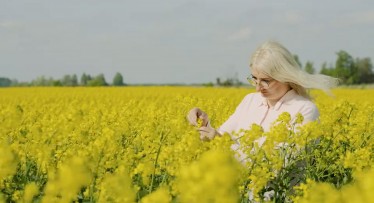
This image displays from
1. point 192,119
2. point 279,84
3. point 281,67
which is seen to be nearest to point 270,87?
point 279,84

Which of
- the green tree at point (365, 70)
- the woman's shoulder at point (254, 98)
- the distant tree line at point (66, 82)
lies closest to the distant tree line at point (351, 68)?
the green tree at point (365, 70)

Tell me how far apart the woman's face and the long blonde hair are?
0.10 feet

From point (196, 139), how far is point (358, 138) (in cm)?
173

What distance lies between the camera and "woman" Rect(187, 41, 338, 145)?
3.79 metres

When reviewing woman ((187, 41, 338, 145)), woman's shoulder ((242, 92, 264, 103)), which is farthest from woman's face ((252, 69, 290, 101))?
woman's shoulder ((242, 92, 264, 103))

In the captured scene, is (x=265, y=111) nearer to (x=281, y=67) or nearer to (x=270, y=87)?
(x=270, y=87)

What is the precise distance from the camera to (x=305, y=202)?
2279mm

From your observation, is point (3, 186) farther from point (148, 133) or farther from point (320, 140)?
point (320, 140)

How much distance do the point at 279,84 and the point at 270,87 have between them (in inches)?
2.6

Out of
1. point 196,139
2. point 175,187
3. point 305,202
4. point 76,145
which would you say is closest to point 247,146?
point 196,139

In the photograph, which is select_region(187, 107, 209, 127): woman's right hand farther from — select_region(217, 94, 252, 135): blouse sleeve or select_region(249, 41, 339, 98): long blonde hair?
select_region(249, 41, 339, 98): long blonde hair

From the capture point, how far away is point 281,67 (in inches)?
149

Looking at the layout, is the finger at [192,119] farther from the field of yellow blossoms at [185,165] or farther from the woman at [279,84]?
the field of yellow blossoms at [185,165]

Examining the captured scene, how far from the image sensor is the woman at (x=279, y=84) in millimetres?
3785
